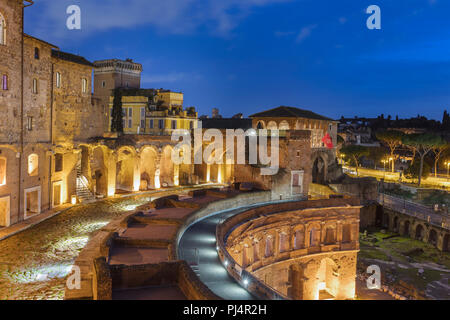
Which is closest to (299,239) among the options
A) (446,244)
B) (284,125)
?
(446,244)

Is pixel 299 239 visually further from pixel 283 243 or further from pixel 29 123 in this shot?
pixel 29 123

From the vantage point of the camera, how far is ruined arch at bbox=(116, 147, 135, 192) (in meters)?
39.8

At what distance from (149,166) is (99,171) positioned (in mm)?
Result: 7067

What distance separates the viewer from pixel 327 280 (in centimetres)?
3509

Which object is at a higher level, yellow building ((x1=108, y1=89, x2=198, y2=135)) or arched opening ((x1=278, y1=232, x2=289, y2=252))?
yellow building ((x1=108, y1=89, x2=198, y2=135))

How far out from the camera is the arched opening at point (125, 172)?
40.0 metres

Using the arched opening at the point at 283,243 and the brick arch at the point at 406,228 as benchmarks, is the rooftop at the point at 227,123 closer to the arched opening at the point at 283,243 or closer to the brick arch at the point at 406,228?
the brick arch at the point at 406,228

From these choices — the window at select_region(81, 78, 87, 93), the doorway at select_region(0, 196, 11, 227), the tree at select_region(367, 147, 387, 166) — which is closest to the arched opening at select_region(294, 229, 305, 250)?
the doorway at select_region(0, 196, 11, 227)

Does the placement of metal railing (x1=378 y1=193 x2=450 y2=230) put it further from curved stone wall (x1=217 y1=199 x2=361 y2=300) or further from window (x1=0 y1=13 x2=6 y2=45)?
window (x1=0 y1=13 x2=6 y2=45)

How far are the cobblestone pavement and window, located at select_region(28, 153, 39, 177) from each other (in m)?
3.64

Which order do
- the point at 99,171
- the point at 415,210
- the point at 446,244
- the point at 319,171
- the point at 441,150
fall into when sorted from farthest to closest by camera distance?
the point at 441,150 < the point at 319,171 < the point at 415,210 < the point at 446,244 < the point at 99,171

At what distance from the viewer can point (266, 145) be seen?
1522 inches

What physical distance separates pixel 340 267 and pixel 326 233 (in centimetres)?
345
